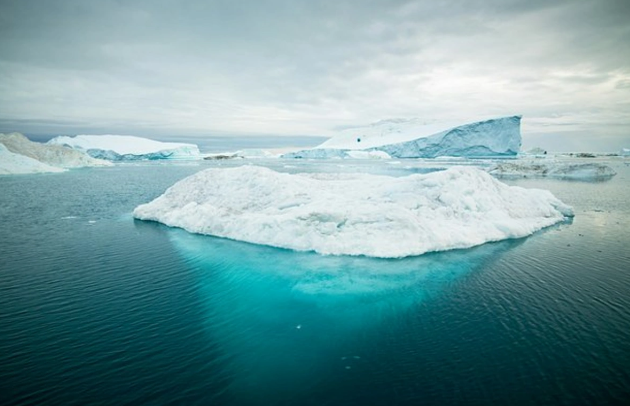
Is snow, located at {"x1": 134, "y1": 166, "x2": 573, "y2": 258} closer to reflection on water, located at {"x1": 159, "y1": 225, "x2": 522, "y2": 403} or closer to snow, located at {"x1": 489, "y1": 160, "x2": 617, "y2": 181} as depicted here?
reflection on water, located at {"x1": 159, "y1": 225, "x2": 522, "y2": 403}

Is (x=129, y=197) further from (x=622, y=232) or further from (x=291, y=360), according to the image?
(x=622, y=232)

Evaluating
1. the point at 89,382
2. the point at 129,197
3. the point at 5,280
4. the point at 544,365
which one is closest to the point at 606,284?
the point at 544,365

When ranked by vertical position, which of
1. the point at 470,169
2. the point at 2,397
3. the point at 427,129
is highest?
the point at 427,129

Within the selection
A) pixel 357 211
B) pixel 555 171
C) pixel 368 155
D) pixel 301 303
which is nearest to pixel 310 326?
pixel 301 303

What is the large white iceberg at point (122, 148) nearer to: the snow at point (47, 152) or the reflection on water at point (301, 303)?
the snow at point (47, 152)

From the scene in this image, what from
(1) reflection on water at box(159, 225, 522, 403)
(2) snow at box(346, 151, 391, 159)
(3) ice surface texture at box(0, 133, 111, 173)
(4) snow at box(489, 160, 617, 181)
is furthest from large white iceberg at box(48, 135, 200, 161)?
(1) reflection on water at box(159, 225, 522, 403)

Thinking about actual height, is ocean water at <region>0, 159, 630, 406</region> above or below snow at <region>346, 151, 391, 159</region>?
below

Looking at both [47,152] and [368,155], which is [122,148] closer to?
[47,152]
